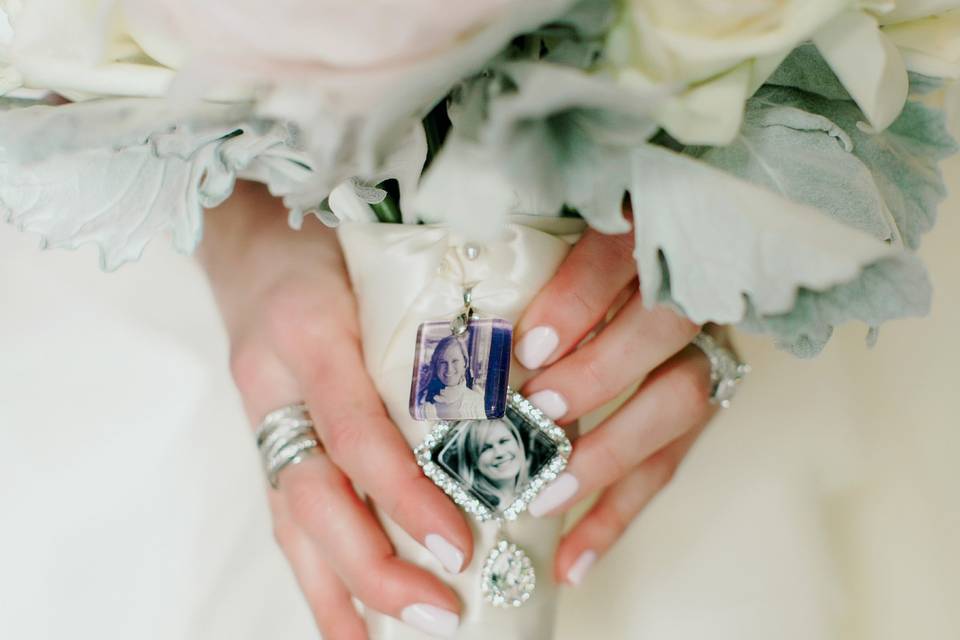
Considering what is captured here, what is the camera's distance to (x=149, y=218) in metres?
0.38

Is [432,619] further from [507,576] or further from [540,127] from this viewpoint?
[540,127]

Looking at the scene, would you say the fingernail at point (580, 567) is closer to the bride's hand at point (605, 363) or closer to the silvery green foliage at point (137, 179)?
the bride's hand at point (605, 363)

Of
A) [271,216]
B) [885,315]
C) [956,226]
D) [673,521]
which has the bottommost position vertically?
[673,521]

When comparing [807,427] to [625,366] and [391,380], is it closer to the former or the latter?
[625,366]

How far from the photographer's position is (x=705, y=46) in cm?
29

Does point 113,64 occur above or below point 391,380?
above

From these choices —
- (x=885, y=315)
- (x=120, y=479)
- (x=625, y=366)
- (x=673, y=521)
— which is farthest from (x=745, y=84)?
(x=120, y=479)

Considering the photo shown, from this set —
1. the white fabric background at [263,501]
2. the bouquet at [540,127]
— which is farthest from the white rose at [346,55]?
the white fabric background at [263,501]

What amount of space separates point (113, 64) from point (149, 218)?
71 mm

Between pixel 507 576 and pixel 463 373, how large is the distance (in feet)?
0.46

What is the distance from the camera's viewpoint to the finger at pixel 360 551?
0.49 metres

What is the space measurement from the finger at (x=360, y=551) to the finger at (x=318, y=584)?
4 cm

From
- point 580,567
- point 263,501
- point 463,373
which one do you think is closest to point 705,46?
point 463,373

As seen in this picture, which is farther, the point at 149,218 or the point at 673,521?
the point at 673,521
